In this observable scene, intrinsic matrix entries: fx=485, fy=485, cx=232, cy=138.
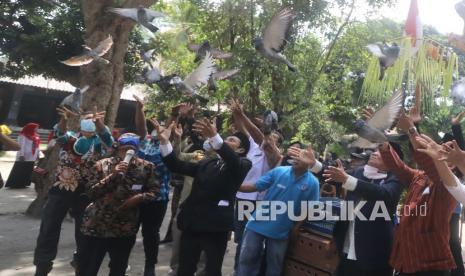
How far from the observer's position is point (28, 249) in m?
6.02

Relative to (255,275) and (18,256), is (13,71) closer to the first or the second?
(18,256)

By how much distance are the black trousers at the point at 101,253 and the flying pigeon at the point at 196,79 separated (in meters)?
1.95

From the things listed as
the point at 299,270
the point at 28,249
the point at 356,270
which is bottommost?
the point at 28,249

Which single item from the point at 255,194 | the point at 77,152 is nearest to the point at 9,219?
the point at 77,152

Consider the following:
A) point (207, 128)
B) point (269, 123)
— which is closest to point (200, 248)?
point (207, 128)

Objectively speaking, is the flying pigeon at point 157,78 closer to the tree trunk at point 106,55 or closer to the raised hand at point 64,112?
the raised hand at point 64,112

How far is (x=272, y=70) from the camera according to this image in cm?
915

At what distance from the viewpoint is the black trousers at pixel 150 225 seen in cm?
477

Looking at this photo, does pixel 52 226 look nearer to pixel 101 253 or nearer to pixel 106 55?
pixel 101 253

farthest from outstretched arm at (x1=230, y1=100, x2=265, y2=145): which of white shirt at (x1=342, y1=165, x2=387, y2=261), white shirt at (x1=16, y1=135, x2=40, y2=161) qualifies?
white shirt at (x1=16, y1=135, x2=40, y2=161)

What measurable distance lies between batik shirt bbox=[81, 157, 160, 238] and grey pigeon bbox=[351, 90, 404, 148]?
72.6 inches

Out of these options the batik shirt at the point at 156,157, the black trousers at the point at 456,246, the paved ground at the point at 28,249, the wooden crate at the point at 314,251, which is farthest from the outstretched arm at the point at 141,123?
the black trousers at the point at 456,246

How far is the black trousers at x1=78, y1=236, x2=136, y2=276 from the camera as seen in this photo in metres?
4.03

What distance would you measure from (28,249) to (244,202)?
2.90 meters
